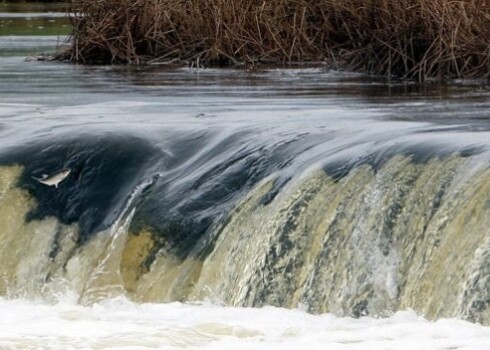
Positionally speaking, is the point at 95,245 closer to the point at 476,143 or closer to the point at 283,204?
the point at 283,204

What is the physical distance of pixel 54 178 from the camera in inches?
426

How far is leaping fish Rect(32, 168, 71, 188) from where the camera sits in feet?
35.3

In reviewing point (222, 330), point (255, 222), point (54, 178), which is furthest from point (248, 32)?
point (222, 330)

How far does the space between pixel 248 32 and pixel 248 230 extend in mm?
9622

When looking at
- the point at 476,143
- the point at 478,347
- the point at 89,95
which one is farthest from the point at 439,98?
the point at 478,347

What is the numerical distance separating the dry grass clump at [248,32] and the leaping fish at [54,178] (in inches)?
247

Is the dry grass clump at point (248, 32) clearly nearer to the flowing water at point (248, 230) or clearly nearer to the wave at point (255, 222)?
the flowing water at point (248, 230)

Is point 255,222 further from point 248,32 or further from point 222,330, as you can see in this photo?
point 248,32

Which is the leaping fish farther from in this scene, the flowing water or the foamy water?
the foamy water

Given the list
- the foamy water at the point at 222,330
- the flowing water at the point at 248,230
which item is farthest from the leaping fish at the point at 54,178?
the foamy water at the point at 222,330

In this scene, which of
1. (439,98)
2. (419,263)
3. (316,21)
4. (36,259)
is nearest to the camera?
(419,263)

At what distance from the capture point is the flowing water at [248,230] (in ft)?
26.7

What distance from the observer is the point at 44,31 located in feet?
92.0

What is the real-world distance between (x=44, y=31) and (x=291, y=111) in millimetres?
15756
